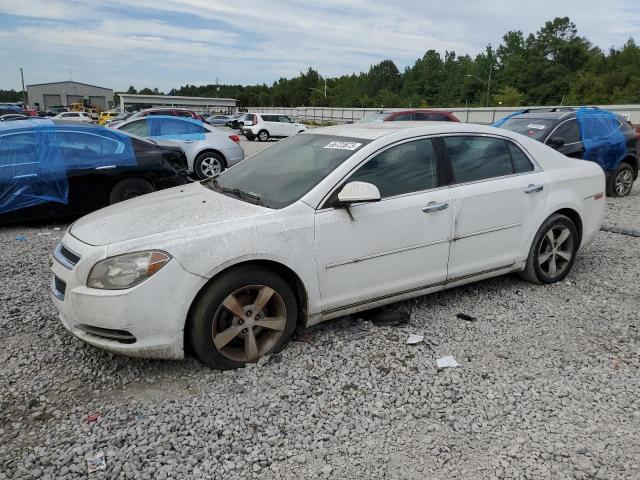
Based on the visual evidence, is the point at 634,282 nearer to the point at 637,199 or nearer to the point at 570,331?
the point at 570,331

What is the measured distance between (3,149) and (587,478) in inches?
305

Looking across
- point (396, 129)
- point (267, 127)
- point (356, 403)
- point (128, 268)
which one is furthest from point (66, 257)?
point (267, 127)

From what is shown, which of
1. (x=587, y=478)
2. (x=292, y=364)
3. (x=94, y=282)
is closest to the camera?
(x=587, y=478)

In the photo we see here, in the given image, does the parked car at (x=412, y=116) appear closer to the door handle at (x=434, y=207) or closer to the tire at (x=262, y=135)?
the door handle at (x=434, y=207)

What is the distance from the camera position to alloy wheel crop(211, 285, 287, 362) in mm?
3334

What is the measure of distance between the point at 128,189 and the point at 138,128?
5.19 meters

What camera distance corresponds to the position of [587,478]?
8.13 feet

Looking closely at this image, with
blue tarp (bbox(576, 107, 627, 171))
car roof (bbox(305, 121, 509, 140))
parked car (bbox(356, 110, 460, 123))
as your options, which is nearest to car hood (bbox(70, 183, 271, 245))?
car roof (bbox(305, 121, 509, 140))

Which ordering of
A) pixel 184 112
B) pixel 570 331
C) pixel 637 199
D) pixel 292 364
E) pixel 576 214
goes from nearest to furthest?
pixel 292 364, pixel 570 331, pixel 576 214, pixel 637 199, pixel 184 112

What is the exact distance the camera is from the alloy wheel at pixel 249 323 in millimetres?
3334

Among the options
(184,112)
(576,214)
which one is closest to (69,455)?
(576,214)

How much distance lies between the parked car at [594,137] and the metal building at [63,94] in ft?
418

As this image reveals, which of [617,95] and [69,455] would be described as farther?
[617,95]

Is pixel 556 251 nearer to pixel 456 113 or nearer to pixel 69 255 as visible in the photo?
pixel 69 255
